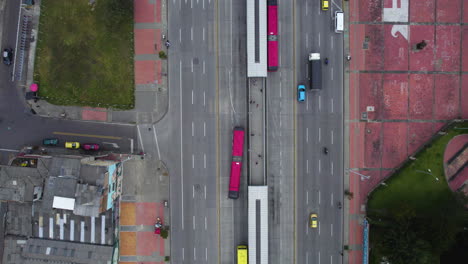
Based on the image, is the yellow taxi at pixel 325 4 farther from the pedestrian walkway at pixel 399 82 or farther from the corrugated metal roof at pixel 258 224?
the corrugated metal roof at pixel 258 224

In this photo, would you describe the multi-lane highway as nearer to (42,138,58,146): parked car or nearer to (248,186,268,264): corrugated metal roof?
(248,186,268,264): corrugated metal roof

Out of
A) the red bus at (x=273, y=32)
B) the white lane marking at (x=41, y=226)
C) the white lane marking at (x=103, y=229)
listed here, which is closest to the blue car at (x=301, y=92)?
the red bus at (x=273, y=32)

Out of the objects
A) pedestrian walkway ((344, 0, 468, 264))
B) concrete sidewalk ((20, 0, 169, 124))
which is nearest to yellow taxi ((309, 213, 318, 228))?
pedestrian walkway ((344, 0, 468, 264))

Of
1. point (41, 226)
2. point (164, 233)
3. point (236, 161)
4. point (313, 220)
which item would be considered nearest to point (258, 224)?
point (313, 220)

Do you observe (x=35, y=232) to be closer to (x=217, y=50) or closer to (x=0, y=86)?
(x=0, y=86)

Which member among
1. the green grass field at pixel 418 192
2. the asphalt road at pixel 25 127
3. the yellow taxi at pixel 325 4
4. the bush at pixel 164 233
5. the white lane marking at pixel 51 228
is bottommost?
the bush at pixel 164 233

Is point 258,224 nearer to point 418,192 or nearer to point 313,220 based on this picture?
point 313,220
